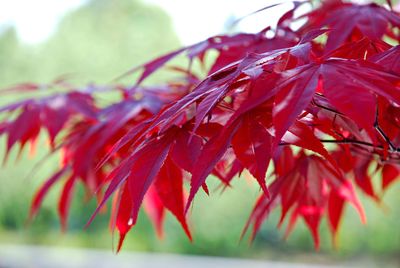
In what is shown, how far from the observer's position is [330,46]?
2.09 ft

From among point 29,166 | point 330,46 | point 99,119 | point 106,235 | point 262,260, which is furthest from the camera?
point 29,166

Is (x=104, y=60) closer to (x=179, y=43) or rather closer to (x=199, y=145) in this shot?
(x=179, y=43)

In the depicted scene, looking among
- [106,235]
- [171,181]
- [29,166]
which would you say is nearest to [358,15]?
[171,181]

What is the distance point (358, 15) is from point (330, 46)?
92 millimetres

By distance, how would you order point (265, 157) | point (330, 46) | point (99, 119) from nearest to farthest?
point (265, 157) < point (330, 46) < point (99, 119)

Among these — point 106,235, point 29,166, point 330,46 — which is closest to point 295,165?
point 330,46

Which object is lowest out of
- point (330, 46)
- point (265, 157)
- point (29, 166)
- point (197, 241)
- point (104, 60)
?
point (265, 157)

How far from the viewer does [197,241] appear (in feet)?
13.9

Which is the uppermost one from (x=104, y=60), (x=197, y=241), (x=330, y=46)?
(x=104, y=60)

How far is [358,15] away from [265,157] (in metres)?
0.32

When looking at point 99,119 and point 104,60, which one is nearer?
point 99,119

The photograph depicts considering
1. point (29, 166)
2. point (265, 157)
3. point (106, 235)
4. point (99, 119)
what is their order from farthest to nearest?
point (29, 166), point (106, 235), point (99, 119), point (265, 157)

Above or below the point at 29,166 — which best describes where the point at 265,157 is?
below

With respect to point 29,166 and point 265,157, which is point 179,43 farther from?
point 265,157
